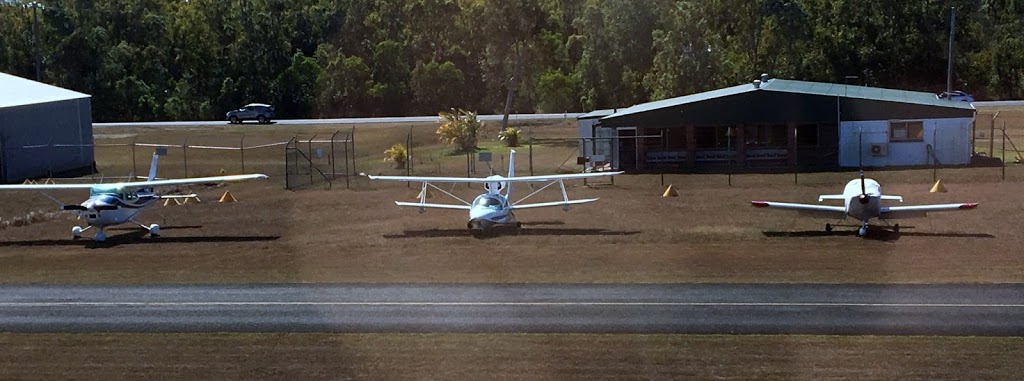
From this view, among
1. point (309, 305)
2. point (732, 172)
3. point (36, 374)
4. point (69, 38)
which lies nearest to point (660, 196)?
point (732, 172)

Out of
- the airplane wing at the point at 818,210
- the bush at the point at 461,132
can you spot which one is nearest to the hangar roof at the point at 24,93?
the bush at the point at 461,132

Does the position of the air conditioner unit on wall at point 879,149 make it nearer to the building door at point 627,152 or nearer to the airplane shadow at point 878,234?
the building door at point 627,152

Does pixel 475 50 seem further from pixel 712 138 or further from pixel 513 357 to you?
pixel 513 357

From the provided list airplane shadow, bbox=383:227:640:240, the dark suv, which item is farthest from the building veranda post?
the dark suv

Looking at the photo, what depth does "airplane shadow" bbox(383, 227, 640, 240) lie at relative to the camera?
30.8 metres

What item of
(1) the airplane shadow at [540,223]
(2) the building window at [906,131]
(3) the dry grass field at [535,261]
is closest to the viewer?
(3) the dry grass field at [535,261]

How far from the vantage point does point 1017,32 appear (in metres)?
85.4

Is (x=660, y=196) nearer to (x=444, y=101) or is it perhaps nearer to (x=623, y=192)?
(x=623, y=192)

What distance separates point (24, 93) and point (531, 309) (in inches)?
1567

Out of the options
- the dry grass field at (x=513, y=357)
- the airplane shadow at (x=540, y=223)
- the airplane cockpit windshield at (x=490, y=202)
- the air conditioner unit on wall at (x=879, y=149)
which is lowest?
the dry grass field at (x=513, y=357)

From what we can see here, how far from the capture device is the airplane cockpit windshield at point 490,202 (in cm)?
3081

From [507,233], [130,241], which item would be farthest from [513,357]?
[130,241]

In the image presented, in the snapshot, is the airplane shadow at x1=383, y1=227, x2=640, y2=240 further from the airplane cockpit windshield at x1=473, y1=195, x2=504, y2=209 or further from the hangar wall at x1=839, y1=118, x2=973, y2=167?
the hangar wall at x1=839, y1=118, x2=973, y2=167

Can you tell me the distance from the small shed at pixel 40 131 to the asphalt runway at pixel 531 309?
26282 millimetres
